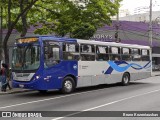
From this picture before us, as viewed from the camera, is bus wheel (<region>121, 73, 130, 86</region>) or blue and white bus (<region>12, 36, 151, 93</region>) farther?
bus wheel (<region>121, 73, 130, 86</region>)

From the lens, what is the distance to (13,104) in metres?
12.6

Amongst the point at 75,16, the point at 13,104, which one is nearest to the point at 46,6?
the point at 75,16

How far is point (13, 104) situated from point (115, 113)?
4524 mm

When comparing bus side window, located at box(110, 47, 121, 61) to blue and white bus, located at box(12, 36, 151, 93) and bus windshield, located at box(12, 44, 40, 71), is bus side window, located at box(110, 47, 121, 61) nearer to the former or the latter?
blue and white bus, located at box(12, 36, 151, 93)

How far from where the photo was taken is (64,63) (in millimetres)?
16109

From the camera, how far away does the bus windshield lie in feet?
49.3

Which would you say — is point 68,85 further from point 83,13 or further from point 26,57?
point 83,13

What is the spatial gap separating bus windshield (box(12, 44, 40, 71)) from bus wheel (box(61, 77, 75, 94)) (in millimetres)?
1987

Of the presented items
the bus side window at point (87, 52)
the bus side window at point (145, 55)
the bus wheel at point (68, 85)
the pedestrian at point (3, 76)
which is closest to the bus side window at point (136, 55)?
the bus side window at point (145, 55)

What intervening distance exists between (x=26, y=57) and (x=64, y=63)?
6.47 feet

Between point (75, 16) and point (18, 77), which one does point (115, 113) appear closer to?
point (18, 77)

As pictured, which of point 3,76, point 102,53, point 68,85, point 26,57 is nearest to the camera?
point 26,57

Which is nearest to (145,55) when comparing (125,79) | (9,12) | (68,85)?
(125,79)

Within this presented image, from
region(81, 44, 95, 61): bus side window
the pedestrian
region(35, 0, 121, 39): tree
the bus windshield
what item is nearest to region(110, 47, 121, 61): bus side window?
region(81, 44, 95, 61): bus side window
